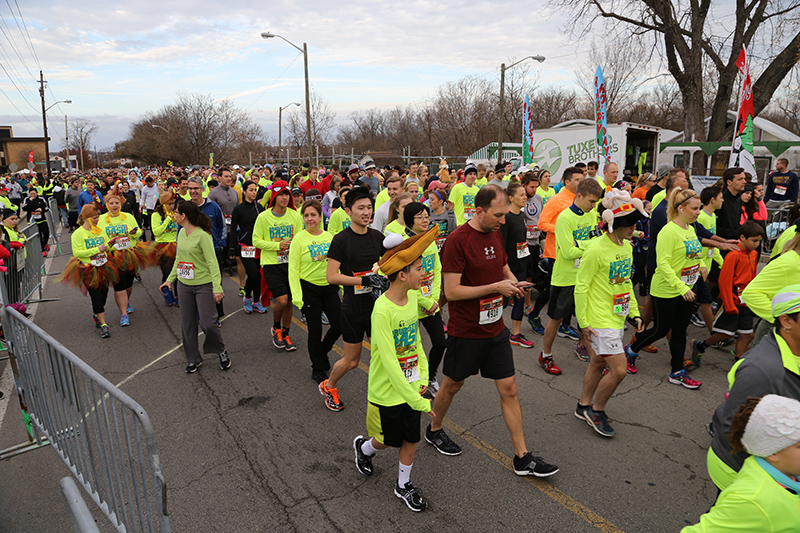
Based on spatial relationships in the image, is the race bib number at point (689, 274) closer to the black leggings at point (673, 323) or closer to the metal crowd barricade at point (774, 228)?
the black leggings at point (673, 323)

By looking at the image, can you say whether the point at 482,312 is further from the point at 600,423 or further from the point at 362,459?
the point at 600,423

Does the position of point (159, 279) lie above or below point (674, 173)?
below

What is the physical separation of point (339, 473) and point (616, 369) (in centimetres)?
240

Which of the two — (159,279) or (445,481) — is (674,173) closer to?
(445,481)

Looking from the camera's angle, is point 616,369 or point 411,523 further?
point 616,369

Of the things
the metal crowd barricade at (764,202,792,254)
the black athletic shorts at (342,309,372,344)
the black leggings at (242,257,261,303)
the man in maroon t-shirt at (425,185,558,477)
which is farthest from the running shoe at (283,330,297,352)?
the metal crowd barricade at (764,202,792,254)

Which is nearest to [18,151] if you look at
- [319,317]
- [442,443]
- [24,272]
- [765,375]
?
[24,272]

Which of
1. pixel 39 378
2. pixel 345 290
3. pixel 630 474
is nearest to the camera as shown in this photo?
pixel 39 378

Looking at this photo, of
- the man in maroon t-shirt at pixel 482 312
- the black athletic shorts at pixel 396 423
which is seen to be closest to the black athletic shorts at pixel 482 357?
the man in maroon t-shirt at pixel 482 312

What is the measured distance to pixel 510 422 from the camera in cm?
374

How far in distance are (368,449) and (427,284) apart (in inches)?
75.4

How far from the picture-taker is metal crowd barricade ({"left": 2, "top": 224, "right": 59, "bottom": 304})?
7.14 metres

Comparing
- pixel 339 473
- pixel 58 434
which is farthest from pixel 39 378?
pixel 339 473

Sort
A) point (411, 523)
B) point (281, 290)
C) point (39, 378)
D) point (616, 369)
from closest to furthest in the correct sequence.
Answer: point (411, 523), point (39, 378), point (616, 369), point (281, 290)
